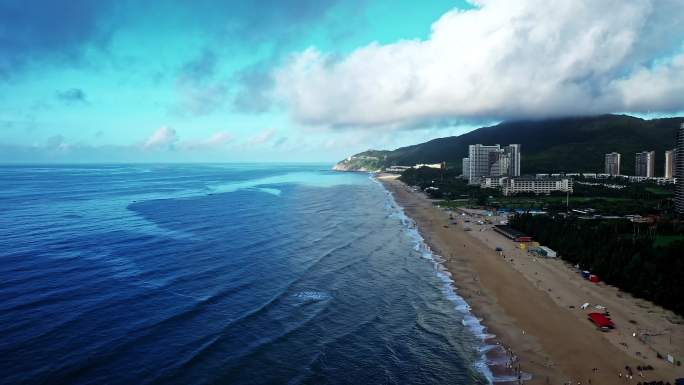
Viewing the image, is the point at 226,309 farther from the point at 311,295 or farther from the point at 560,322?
the point at 560,322

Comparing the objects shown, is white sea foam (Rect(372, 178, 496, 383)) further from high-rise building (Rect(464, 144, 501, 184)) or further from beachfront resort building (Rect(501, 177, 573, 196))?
high-rise building (Rect(464, 144, 501, 184))

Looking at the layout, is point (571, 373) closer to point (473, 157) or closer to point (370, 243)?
point (370, 243)

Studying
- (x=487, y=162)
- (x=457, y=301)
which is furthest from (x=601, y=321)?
(x=487, y=162)

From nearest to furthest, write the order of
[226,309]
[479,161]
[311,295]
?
[226,309] → [311,295] → [479,161]

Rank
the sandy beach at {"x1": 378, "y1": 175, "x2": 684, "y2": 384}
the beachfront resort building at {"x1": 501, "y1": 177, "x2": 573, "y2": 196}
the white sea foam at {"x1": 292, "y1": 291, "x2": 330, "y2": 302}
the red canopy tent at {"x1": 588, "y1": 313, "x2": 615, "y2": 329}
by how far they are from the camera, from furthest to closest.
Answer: the beachfront resort building at {"x1": 501, "y1": 177, "x2": 573, "y2": 196} < the white sea foam at {"x1": 292, "y1": 291, "x2": 330, "y2": 302} < the red canopy tent at {"x1": 588, "y1": 313, "x2": 615, "y2": 329} < the sandy beach at {"x1": 378, "y1": 175, "x2": 684, "y2": 384}

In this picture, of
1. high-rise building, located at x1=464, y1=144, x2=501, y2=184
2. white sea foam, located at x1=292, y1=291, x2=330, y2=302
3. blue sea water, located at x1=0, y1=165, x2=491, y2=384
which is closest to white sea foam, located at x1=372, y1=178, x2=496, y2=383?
blue sea water, located at x1=0, y1=165, x2=491, y2=384

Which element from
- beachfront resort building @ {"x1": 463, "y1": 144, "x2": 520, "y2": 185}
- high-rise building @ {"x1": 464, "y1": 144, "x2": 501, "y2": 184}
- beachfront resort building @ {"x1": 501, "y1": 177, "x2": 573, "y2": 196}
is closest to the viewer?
beachfront resort building @ {"x1": 501, "y1": 177, "x2": 573, "y2": 196}

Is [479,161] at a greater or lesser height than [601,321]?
greater

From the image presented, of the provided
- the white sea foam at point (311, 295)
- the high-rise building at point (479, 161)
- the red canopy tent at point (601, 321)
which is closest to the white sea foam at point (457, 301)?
the red canopy tent at point (601, 321)
